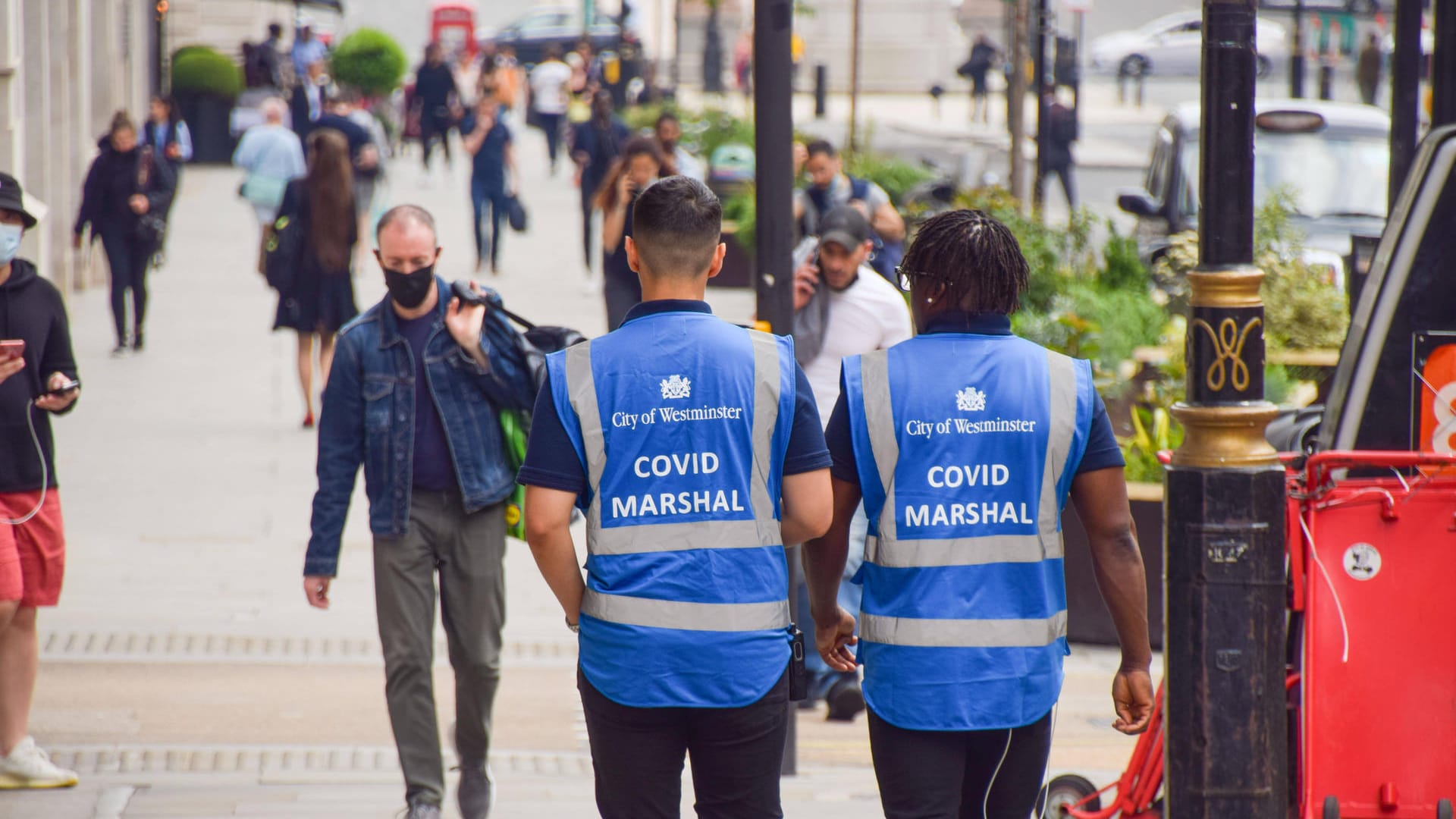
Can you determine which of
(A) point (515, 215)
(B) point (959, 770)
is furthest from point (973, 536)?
(A) point (515, 215)

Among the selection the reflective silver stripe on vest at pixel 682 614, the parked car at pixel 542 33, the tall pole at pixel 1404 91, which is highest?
the parked car at pixel 542 33

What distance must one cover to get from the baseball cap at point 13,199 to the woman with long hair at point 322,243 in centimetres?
552

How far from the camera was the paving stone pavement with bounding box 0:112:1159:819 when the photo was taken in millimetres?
5855

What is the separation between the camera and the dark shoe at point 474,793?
215 inches

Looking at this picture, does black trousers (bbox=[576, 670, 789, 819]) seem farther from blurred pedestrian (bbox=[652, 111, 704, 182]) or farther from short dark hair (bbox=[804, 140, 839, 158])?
blurred pedestrian (bbox=[652, 111, 704, 182])

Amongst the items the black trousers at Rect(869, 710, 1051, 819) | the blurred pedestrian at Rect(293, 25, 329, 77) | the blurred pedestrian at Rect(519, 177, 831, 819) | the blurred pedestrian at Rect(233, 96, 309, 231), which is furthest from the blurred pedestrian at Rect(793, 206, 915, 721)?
the blurred pedestrian at Rect(293, 25, 329, 77)

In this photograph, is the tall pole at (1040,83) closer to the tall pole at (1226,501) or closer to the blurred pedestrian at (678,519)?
the tall pole at (1226,501)

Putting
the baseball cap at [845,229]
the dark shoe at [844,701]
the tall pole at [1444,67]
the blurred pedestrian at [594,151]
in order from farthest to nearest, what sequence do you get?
the blurred pedestrian at [594,151] → the tall pole at [1444,67] → the baseball cap at [845,229] → the dark shoe at [844,701]

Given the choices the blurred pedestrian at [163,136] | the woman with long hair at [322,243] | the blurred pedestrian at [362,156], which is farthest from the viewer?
the blurred pedestrian at [362,156]

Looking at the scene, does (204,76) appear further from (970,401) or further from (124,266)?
(970,401)

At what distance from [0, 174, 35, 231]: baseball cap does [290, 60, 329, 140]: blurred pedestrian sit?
1892cm

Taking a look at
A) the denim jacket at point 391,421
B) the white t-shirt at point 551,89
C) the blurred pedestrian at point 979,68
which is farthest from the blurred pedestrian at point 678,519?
the blurred pedestrian at point 979,68

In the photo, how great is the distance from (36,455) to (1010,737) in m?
3.30

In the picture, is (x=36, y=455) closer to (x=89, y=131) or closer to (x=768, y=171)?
(x=768, y=171)
